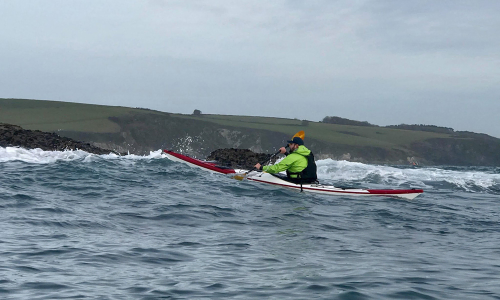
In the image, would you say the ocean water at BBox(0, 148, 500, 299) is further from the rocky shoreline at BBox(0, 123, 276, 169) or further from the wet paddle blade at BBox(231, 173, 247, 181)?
the rocky shoreline at BBox(0, 123, 276, 169)

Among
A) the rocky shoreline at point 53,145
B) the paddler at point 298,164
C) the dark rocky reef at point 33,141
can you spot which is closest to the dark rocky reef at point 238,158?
the rocky shoreline at point 53,145

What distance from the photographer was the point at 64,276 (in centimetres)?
645

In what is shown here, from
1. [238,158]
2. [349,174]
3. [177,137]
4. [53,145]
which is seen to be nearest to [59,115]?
[177,137]

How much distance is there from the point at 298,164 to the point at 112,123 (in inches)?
1812

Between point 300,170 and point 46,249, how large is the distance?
983 centimetres

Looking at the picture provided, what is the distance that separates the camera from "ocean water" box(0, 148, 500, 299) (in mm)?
6297

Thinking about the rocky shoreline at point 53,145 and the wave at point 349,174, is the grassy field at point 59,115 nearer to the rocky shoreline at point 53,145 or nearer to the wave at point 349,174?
the rocky shoreline at point 53,145

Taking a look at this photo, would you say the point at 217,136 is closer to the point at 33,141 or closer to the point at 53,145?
the point at 53,145

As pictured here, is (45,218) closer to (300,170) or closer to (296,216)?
(296,216)

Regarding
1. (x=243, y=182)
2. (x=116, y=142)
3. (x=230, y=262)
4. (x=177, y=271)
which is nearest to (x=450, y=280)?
(x=230, y=262)

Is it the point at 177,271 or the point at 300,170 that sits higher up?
the point at 300,170

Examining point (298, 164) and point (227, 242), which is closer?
point (227, 242)

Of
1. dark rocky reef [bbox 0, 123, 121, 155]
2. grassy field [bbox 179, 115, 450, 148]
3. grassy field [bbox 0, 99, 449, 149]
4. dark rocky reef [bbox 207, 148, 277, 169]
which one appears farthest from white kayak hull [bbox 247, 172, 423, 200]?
grassy field [bbox 179, 115, 450, 148]

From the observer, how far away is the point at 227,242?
8.99 metres
